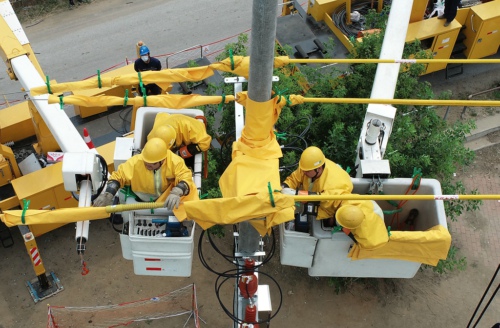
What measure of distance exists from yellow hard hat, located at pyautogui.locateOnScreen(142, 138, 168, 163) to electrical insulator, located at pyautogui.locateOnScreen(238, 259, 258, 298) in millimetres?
1730

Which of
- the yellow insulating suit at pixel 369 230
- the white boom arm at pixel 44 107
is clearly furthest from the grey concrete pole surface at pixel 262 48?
the white boom arm at pixel 44 107

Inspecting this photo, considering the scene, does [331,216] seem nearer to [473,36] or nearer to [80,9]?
[473,36]

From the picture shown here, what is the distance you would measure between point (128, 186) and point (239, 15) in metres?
11.3

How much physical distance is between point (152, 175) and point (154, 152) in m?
0.39

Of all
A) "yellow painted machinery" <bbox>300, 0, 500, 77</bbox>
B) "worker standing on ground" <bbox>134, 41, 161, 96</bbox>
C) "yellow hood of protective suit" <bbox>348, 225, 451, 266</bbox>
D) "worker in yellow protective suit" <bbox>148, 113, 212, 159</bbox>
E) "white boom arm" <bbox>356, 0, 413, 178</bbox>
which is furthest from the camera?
"yellow painted machinery" <bbox>300, 0, 500, 77</bbox>

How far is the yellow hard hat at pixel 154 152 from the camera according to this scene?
7461 millimetres

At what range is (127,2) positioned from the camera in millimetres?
18750

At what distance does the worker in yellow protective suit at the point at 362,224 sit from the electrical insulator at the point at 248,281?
1170 millimetres

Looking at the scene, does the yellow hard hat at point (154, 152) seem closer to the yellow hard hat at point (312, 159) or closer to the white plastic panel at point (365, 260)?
the yellow hard hat at point (312, 159)

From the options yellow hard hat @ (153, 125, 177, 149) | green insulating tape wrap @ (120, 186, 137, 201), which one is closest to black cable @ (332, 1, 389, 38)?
yellow hard hat @ (153, 125, 177, 149)

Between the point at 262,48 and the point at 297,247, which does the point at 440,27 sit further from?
the point at 262,48

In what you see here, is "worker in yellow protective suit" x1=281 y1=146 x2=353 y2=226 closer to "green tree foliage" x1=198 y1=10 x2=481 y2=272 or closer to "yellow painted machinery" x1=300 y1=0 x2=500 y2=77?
"green tree foliage" x1=198 y1=10 x2=481 y2=272

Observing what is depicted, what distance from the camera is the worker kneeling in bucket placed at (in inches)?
333

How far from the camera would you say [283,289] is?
37.9 ft
